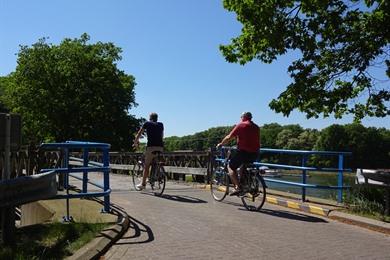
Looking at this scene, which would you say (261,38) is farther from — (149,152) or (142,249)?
(142,249)

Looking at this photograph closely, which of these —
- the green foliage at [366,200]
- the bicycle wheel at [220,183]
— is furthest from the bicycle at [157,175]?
the green foliage at [366,200]

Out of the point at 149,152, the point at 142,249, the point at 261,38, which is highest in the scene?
the point at 261,38

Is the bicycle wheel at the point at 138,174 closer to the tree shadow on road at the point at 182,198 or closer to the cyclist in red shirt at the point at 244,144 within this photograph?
the tree shadow on road at the point at 182,198

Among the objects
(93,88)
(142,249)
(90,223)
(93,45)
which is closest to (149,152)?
(90,223)

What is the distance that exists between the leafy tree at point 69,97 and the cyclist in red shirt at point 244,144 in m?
45.4

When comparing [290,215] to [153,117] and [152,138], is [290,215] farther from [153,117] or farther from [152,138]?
[153,117]

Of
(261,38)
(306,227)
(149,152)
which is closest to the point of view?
(306,227)

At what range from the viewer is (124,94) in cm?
5962

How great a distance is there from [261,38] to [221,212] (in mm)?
5485

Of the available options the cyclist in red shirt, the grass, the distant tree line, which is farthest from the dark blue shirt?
the distant tree line

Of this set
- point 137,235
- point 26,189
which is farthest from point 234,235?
point 26,189

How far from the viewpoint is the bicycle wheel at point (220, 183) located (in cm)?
1239

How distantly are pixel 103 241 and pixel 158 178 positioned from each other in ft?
20.2

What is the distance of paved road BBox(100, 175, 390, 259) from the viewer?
725cm
